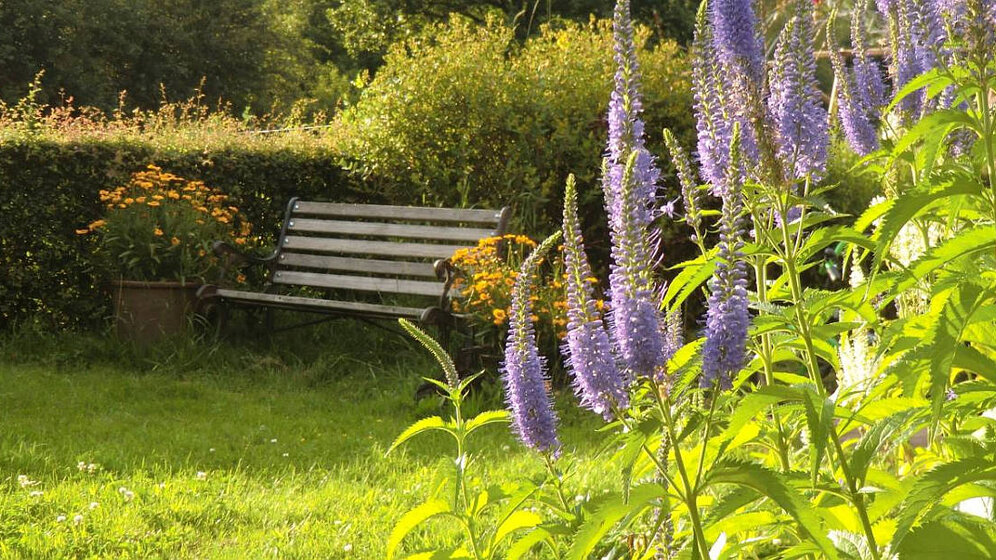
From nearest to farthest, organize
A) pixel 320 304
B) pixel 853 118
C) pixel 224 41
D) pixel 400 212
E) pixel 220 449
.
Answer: pixel 853 118
pixel 220 449
pixel 320 304
pixel 400 212
pixel 224 41

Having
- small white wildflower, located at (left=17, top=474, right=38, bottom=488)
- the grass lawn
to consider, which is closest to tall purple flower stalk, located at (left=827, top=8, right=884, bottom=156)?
the grass lawn

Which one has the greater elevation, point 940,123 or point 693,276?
point 940,123

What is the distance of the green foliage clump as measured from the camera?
764 centimetres

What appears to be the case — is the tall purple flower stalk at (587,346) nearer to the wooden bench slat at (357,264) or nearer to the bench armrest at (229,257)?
the wooden bench slat at (357,264)

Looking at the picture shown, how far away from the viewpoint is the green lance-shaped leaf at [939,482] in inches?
50.7

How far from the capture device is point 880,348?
1.61 metres

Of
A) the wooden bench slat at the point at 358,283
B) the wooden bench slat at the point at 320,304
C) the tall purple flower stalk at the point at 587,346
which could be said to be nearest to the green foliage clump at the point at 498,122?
the wooden bench slat at the point at 358,283

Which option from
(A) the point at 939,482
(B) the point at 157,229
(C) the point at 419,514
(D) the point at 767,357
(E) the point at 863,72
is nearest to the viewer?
(A) the point at 939,482

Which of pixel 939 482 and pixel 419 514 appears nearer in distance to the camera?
pixel 939 482

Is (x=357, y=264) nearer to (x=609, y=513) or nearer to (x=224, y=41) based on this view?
(x=609, y=513)

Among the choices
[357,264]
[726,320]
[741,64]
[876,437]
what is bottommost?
[357,264]

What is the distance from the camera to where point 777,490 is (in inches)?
56.7

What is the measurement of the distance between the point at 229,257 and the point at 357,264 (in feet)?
3.02

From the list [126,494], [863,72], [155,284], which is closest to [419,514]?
[863,72]
